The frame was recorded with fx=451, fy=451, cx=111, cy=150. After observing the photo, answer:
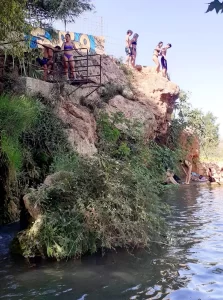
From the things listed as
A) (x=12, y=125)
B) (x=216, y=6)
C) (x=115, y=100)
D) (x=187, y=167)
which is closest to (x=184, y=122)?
(x=187, y=167)

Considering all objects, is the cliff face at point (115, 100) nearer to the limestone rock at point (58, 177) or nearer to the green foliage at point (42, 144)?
the green foliage at point (42, 144)

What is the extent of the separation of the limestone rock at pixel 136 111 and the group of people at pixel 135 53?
13.4 feet

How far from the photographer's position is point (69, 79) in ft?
53.0

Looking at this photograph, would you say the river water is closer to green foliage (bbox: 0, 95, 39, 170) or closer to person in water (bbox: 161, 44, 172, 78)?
green foliage (bbox: 0, 95, 39, 170)

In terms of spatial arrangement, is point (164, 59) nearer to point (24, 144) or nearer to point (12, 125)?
point (24, 144)

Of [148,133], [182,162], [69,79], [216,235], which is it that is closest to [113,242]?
[216,235]

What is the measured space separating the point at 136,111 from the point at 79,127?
19.8 ft

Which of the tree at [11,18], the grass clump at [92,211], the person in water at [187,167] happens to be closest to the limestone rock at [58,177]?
the grass clump at [92,211]

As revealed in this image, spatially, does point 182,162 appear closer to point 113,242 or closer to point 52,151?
point 52,151

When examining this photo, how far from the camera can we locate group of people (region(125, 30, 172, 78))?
2461 cm

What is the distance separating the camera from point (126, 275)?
7371 mm

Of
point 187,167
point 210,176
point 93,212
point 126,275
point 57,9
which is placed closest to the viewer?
point 126,275

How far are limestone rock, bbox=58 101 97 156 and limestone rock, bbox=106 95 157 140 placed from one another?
2897 mm

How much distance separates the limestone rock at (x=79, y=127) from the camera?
1427 cm
